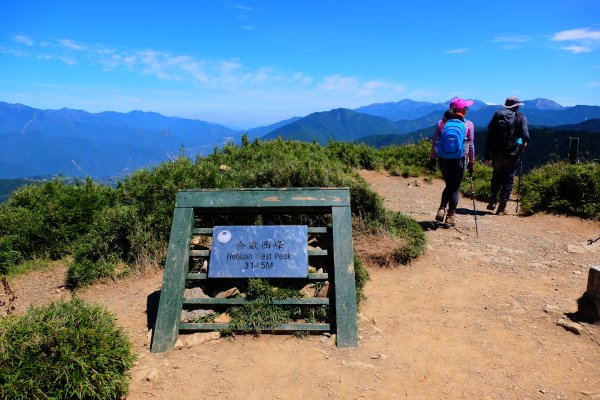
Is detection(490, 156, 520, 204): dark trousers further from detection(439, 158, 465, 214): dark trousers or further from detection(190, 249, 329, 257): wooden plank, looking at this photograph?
detection(190, 249, 329, 257): wooden plank

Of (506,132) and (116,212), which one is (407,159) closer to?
(506,132)

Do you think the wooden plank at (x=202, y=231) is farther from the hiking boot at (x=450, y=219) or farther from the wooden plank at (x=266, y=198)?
the hiking boot at (x=450, y=219)

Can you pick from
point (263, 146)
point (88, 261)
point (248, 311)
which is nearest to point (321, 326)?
point (248, 311)

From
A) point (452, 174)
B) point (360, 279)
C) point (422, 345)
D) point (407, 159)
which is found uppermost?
point (452, 174)

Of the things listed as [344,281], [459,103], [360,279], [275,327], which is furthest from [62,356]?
Answer: [459,103]

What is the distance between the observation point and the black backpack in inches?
343

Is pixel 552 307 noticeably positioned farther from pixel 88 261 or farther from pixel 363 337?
pixel 88 261

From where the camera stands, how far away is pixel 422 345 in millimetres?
4219

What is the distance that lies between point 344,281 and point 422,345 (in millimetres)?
998

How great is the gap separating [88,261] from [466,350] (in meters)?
5.25

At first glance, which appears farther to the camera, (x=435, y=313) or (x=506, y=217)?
(x=506, y=217)

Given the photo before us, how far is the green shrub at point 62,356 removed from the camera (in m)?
3.09

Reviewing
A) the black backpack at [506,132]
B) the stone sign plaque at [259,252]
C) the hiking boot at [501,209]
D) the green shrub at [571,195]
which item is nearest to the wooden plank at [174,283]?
the stone sign plaque at [259,252]

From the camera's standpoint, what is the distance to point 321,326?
14.3 feet
